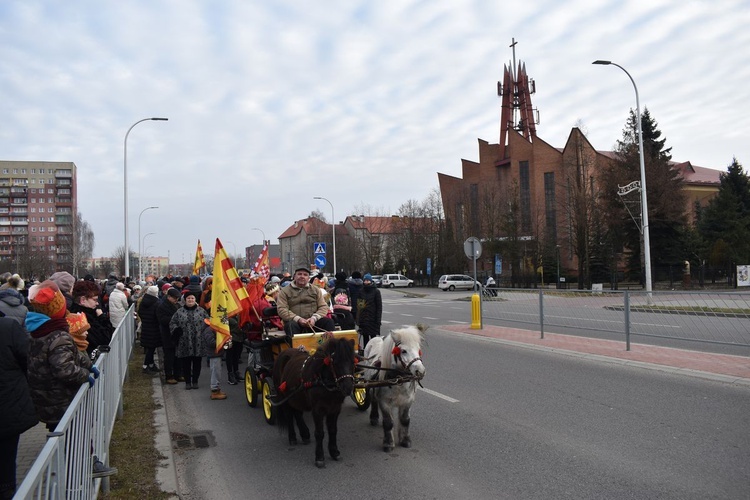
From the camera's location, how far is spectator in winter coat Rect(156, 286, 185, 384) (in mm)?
10297

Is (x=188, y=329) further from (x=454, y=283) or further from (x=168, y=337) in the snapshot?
(x=454, y=283)

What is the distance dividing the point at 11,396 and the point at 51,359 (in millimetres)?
467

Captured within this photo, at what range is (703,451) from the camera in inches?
225

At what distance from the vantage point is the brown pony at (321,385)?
5.42 meters

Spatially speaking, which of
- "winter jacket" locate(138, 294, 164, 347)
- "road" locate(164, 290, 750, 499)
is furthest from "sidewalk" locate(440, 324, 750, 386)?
"winter jacket" locate(138, 294, 164, 347)

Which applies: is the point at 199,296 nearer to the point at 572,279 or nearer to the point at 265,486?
the point at 265,486

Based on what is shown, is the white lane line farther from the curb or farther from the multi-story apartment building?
the multi-story apartment building

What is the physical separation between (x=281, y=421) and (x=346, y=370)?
1.67 metres

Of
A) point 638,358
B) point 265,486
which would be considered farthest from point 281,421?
point 638,358

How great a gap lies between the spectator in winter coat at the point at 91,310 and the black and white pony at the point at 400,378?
3.45 meters

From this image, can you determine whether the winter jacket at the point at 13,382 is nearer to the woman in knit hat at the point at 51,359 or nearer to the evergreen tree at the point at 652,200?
the woman in knit hat at the point at 51,359

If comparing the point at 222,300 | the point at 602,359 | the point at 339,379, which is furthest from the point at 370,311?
the point at 602,359

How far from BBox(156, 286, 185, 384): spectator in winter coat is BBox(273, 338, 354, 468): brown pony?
4822 mm

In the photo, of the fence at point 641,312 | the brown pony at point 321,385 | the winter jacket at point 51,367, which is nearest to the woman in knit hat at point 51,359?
the winter jacket at point 51,367
